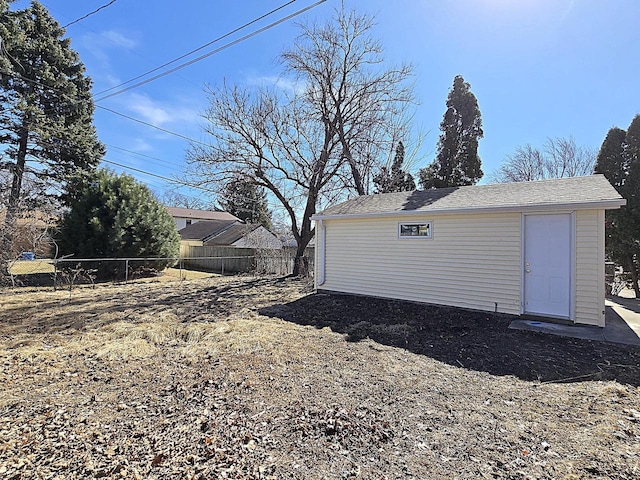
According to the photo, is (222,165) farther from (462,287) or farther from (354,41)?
(462,287)

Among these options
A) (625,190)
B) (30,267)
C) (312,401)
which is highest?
(625,190)

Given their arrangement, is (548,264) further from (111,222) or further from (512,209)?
(111,222)

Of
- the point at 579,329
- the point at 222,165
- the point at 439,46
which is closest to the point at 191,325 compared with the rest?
the point at 579,329

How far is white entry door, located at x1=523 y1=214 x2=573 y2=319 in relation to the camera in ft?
19.6

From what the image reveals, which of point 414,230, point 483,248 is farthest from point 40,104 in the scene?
point 483,248

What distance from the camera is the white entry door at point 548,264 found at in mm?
5965

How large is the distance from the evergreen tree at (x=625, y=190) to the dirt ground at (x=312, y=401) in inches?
317

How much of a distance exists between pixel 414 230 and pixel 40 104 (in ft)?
48.2

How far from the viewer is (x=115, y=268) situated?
42.5 ft

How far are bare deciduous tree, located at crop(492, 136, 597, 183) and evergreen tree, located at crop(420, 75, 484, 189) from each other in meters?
6.89

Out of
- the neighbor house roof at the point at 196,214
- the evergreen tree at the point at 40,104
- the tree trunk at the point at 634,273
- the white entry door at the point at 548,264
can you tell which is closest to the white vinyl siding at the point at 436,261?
the white entry door at the point at 548,264

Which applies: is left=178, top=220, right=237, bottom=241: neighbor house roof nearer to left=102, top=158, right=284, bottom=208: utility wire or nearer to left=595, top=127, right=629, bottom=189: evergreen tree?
left=102, top=158, right=284, bottom=208: utility wire

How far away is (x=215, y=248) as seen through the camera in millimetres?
18562

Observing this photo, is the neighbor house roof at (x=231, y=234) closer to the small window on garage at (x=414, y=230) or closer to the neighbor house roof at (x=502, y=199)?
the neighbor house roof at (x=502, y=199)
